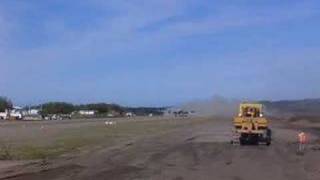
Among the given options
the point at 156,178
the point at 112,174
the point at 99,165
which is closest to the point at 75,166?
the point at 99,165

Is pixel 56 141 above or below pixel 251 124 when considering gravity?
below

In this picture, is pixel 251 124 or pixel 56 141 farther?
pixel 56 141

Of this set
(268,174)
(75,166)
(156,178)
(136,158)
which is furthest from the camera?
(136,158)

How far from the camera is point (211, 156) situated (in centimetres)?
3819

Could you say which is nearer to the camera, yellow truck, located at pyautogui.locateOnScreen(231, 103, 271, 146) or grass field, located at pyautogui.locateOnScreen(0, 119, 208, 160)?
grass field, located at pyautogui.locateOnScreen(0, 119, 208, 160)

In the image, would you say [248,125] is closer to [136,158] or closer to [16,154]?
[136,158]

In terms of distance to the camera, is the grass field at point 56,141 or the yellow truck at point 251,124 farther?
the yellow truck at point 251,124

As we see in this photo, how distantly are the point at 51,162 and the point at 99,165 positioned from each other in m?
3.08

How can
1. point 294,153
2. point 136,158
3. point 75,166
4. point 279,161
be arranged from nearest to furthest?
point 75,166
point 279,161
point 136,158
point 294,153

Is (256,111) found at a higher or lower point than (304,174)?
higher

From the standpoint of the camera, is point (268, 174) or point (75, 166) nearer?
point (268, 174)

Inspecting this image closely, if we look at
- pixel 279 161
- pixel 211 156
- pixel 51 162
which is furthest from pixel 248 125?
pixel 51 162

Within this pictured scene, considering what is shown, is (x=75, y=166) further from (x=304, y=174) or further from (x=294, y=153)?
(x=294, y=153)

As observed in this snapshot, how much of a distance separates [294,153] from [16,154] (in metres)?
15.6
